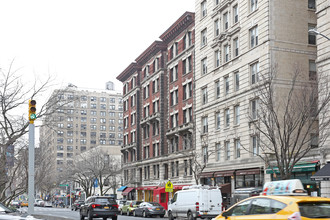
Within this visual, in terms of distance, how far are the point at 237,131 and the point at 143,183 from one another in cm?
3059

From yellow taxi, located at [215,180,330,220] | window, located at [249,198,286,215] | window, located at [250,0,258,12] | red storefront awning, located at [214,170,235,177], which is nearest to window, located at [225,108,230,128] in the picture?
red storefront awning, located at [214,170,235,177]

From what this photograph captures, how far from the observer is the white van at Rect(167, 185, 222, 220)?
31375mm

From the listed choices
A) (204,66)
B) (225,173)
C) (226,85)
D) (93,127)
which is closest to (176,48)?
(204,66)

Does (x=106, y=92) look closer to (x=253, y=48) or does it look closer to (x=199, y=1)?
(x=199, y=1)

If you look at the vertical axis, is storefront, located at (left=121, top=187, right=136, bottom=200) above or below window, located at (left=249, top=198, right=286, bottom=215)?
below

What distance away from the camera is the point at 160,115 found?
65.1 meters

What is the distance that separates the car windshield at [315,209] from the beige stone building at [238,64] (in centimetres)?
2377

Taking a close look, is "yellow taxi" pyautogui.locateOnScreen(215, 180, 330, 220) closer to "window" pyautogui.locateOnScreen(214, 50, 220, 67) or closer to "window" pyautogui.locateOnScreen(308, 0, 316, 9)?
"window" pyautogui.locateOnScreen(308, 0, 316, 9)

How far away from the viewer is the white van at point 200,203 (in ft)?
103

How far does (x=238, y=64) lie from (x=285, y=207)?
3347 centimetres

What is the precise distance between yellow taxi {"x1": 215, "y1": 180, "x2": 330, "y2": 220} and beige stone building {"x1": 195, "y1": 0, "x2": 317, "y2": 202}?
22.1m

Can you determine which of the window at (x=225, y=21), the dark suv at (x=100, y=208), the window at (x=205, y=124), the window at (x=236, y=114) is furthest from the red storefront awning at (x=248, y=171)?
the window at (x=225, y=21)

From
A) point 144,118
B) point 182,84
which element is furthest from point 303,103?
point 144,118

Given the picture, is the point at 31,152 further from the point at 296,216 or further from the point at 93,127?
the point at 93,127
